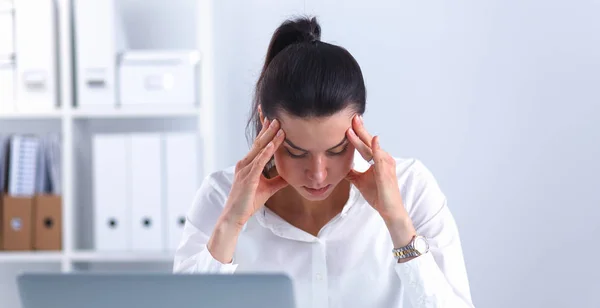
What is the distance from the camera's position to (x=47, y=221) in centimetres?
264

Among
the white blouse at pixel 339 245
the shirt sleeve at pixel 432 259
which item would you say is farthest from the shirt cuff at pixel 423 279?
the white blouse at pixel 339 245

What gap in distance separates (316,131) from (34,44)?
162 cm

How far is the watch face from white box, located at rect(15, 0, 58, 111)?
171 centimetres

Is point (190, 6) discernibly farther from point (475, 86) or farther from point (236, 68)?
point (475, 86)

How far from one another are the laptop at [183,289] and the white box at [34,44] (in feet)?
6.39

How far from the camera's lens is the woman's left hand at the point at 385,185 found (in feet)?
4.62

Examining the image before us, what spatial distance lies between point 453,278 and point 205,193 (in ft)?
Answer: 1.89

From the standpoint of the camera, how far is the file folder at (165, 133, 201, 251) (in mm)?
2512

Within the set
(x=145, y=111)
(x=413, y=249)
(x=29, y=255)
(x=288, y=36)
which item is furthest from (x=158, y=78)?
(x=413, y=249)

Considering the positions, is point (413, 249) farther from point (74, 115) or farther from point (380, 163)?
point (74, 115)

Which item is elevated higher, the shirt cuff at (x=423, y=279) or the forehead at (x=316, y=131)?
the forehead at (x=316, y=131)

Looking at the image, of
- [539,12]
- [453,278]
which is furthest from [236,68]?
[453,278]

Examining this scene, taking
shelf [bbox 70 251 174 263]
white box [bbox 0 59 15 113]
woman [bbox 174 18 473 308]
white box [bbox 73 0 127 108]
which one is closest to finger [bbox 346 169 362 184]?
woman [bbox 174 18 473 308]

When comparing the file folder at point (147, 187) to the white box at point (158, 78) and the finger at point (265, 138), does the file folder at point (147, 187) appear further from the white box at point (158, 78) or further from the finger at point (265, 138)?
the finger at point (265, 138)
